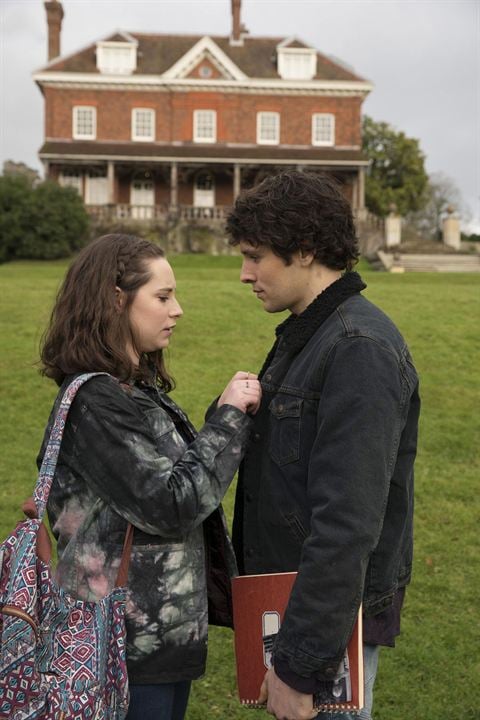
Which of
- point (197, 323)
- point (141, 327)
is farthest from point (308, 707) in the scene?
point (197, 323)

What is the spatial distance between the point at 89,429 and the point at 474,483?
661 centimetres

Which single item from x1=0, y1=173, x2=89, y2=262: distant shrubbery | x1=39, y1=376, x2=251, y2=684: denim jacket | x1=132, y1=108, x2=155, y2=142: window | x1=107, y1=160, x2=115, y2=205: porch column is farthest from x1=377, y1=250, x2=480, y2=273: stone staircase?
x1=39, y1=376, x2=251, y2=684: denim jacket

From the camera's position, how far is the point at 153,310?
2693mm

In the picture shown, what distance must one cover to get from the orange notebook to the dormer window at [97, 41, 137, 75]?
41.8 metres

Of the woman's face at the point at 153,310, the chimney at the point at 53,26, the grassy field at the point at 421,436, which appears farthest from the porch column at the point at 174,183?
the woman's face at the point at 153,310

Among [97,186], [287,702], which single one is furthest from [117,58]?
[287,702]

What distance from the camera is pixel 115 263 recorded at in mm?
2633

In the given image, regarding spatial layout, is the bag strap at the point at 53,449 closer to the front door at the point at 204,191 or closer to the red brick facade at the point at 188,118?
the red brick facade at the point at 188,118

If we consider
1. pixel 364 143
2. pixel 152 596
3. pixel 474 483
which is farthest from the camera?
pixel 364 143

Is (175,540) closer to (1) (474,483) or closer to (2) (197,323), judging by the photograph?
(1) (474,483)

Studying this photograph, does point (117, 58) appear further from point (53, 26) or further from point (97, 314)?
point (97, 314)

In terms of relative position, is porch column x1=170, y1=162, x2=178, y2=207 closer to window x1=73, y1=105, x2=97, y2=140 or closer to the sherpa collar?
window x1=73, y1=105, x2=97, y2=140

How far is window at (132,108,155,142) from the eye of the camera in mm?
41312

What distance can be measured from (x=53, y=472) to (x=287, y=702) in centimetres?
92
